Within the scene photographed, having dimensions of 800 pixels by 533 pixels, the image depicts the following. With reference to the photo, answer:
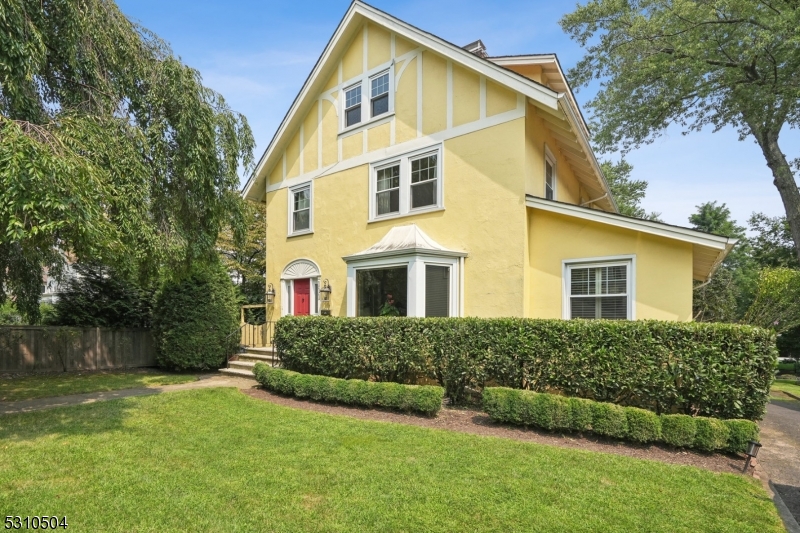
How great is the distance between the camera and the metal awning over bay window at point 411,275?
32.4ft

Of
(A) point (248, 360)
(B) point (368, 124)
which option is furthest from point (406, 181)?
(A) point (248, 360)

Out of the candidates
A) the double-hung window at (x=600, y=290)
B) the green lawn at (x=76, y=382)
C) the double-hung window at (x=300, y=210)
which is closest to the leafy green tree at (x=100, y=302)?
the green lawn at (x=76, y=382)

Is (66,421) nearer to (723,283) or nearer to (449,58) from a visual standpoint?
(449,58)

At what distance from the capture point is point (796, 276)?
1739 centimetres

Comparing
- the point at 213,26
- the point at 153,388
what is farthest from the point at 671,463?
the point at 213,26

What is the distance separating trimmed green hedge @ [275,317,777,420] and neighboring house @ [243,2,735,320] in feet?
5.56

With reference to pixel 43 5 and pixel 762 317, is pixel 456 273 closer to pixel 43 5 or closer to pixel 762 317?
pixel 43 5

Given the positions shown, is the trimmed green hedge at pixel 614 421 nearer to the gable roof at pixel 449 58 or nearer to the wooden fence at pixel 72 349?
the gable roof at pixel 449 58

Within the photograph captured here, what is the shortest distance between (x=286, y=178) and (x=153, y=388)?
742cm

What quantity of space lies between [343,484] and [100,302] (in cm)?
1346

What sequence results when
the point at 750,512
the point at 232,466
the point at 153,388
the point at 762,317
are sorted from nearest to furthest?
the point at 750,512, the point at 232,466, the point at 153,388, the point at 762,317

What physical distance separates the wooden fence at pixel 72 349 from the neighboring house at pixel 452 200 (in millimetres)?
4881

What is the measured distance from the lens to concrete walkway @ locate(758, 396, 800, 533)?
4473 mm

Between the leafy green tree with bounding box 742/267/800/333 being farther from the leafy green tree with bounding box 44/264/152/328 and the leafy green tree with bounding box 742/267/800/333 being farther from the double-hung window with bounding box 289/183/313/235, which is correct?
the leafy green tree with bounding box 44/264/152/328
